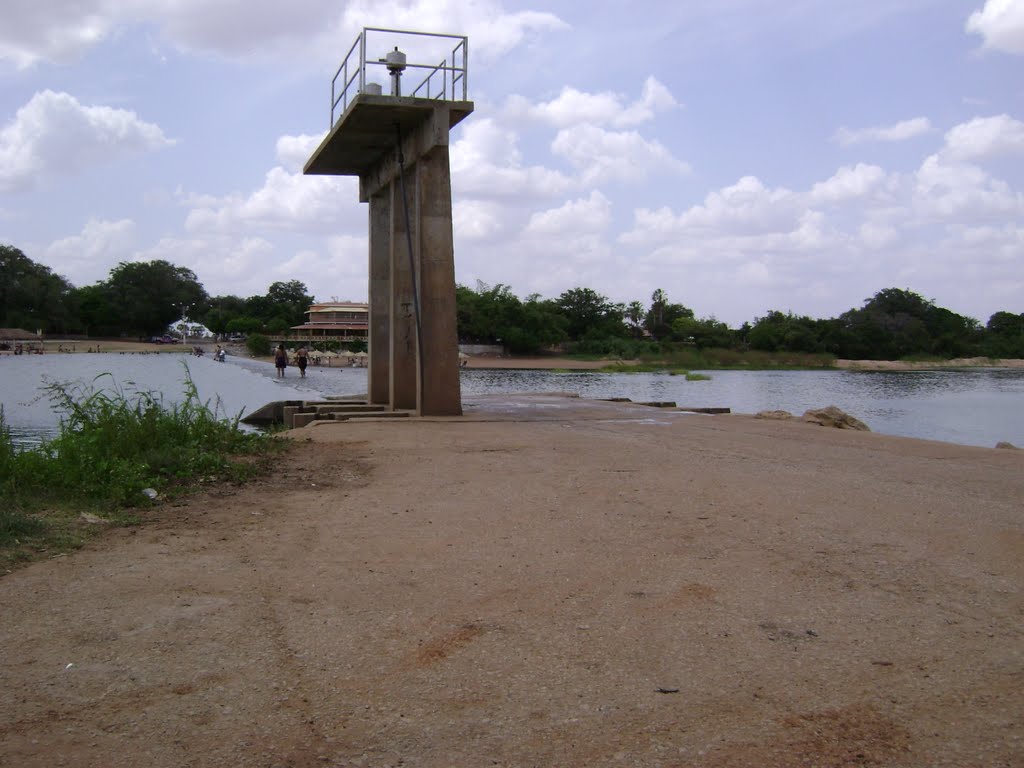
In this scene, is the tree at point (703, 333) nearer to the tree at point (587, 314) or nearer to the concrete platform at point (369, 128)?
the tree at point (587, 314)

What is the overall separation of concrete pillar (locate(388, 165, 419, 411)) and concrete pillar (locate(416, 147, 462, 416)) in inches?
46.0

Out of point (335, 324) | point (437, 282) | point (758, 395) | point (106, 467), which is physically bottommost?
point (758, 395)

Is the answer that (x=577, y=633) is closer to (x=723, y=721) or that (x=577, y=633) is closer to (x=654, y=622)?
(x=654, y=622)

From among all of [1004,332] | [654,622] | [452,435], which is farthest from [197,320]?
[654,622]

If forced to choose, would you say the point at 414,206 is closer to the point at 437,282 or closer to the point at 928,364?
the point at 437,282

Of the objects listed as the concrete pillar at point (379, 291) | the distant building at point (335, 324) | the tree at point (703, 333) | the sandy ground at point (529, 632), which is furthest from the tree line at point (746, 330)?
the sandy ground at point (529, 632)

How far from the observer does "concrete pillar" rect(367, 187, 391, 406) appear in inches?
788

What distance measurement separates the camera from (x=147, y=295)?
131m

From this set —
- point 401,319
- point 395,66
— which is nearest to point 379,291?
point 401,319

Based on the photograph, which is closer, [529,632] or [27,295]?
[529,632]

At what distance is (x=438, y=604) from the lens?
16.7 ft

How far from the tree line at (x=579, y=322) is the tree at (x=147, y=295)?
139mm

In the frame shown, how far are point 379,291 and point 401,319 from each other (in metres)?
1.79

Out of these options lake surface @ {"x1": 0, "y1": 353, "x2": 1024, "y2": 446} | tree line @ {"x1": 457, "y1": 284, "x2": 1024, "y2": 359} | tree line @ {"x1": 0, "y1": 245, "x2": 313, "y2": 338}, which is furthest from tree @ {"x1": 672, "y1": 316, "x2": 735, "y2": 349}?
tree line @ {"x1": 0, "y1": 245, "x2": 313, "y2": 338}
